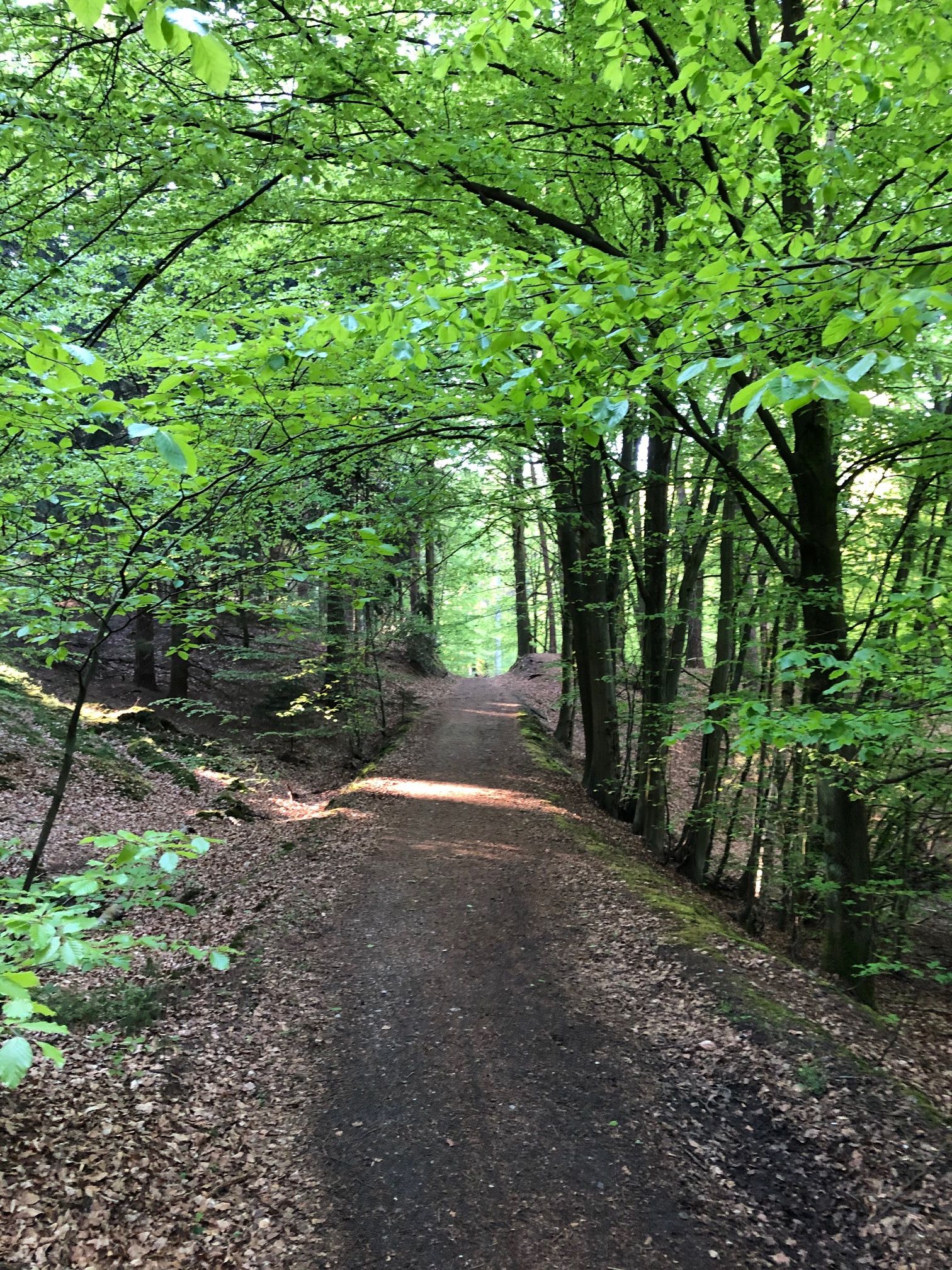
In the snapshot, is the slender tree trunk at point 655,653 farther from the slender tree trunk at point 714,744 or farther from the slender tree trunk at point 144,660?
the slender tree trunk at point 144,660

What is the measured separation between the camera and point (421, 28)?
6.60m

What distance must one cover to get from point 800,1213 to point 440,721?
1562 centimetres

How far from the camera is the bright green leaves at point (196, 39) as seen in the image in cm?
145

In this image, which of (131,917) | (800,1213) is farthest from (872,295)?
(131,917)

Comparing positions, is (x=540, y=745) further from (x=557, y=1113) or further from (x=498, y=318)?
(x=498, y=318)

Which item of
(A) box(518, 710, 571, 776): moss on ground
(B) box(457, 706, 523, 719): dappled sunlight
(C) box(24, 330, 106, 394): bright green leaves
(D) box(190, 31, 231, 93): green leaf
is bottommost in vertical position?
(A) box(518, 710, 571, 776): moss on ground

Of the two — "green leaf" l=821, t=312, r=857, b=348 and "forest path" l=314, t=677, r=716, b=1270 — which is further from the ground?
"green leaf" l=821, t=312, r=857, b=348

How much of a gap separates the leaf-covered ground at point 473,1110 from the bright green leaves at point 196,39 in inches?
176

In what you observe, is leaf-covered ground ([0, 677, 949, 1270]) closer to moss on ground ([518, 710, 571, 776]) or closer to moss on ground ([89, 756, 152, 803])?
moss on ground ([89, 756, 152, 803])

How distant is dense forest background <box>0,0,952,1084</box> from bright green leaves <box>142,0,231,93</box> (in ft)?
0.03

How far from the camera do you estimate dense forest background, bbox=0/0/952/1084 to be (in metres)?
3.35

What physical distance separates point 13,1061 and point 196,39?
2.39 metres

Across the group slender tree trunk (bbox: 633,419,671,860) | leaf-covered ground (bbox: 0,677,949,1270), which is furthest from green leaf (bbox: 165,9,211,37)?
slender tree trunk (bbox: 633,419,671,860)

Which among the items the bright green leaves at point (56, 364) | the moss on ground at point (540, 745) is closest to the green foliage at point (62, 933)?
the bright green leaves at point (56, 364)
